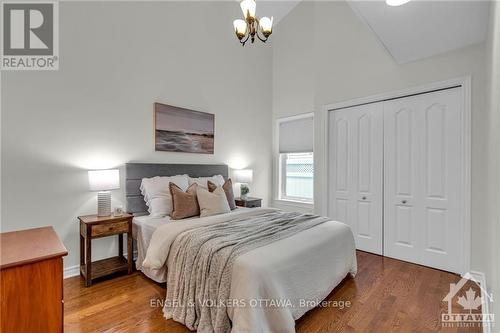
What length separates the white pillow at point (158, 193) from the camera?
9.54 feet

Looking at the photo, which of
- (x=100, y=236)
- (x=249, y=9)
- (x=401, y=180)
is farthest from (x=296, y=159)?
(x=100, y=236)

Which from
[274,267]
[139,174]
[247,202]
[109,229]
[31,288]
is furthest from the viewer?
[247,202]

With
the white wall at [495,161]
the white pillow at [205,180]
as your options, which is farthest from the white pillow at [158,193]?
the white wall at [495,161]

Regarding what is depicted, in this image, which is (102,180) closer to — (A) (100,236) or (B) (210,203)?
(A) (100,236)

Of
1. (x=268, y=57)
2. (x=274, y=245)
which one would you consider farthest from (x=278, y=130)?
(x=274, y=245)

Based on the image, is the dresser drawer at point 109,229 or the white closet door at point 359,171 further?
the white closet door at point 359,171

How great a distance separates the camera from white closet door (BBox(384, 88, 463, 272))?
283cm

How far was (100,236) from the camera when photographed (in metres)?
2.52

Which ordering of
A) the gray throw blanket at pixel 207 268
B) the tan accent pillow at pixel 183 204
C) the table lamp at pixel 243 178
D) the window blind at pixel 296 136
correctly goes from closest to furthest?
the gray throw blanket at pixel 207 268 → the tan accent pillow at pixel 183 204 → the table lamp at pixel 243 178 → the window blind at pixel 296 136

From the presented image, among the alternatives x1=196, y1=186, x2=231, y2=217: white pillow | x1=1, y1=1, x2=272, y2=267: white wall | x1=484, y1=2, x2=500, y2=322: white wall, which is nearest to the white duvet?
x1=196, y1=186, x2=231, y2=217: white pillow

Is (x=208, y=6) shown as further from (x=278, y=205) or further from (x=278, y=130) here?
(x=278, y=205)
